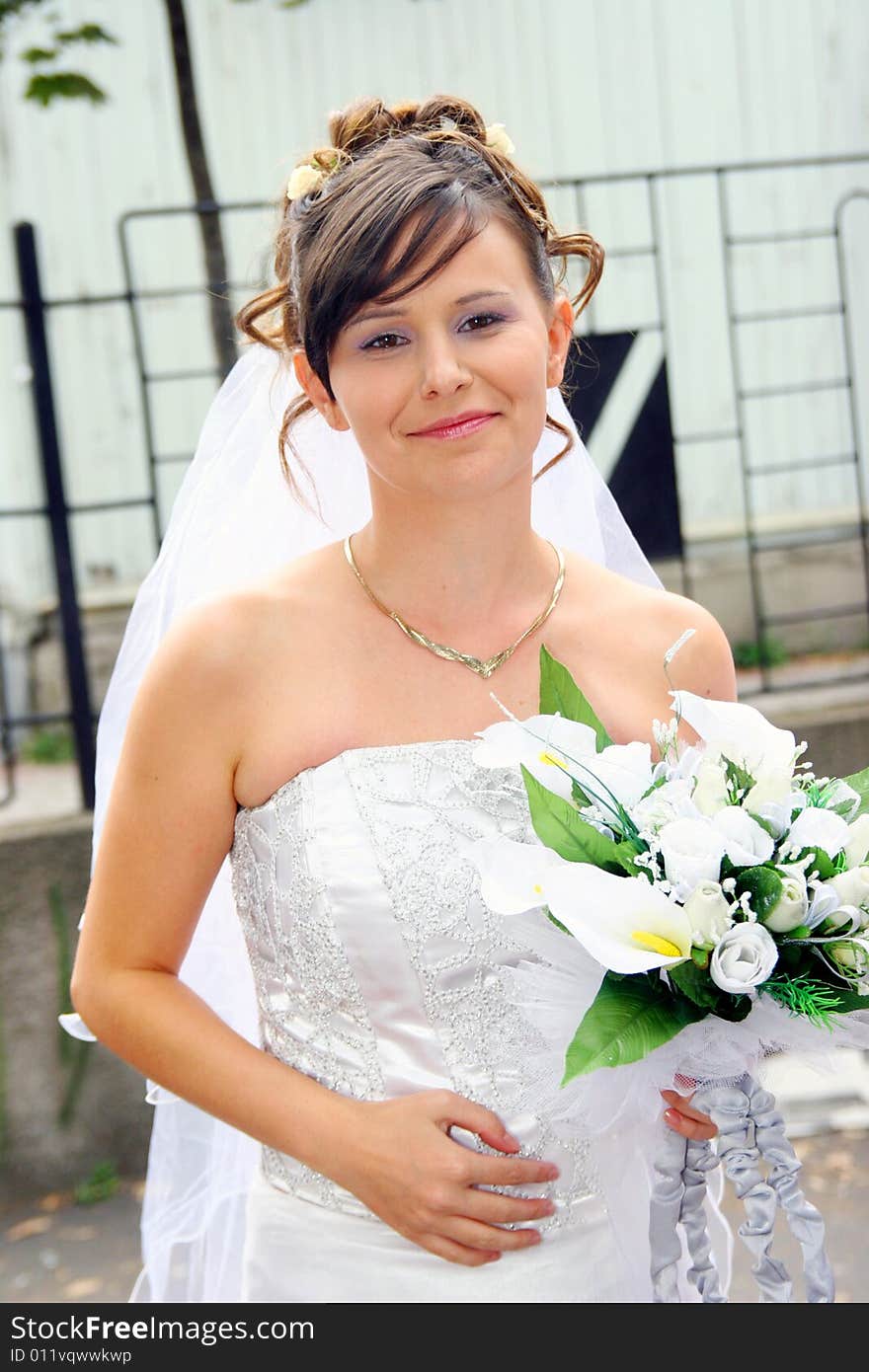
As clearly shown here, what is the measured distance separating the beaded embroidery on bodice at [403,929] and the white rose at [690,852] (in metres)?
0.47

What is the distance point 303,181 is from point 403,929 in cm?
100

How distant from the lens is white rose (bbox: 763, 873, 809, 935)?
1493mm

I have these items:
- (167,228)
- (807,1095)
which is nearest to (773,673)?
(807,1095)

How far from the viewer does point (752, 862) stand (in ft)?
4.97

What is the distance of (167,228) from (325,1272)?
17.1 feet

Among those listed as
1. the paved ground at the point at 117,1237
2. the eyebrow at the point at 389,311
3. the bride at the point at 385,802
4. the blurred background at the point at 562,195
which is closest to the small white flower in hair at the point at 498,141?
the bride at the point at 385,802

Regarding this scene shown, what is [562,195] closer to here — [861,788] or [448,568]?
[448,568]

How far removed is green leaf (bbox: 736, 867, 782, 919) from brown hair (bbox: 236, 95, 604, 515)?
2.81 feet

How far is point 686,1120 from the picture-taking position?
1.71 metres

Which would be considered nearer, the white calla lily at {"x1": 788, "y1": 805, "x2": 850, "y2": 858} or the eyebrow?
the white calla lily at {"x1": 788, "y1": 805, "x2": 850, "y2": 858}

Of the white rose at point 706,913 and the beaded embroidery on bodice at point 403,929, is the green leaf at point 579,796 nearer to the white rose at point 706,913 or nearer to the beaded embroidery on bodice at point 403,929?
the white rose at point 706,913

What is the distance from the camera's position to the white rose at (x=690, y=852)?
1490 millimetres

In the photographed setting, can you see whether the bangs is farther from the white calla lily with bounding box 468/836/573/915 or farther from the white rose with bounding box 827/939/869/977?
the white rose with bounding box 827/939/869/977

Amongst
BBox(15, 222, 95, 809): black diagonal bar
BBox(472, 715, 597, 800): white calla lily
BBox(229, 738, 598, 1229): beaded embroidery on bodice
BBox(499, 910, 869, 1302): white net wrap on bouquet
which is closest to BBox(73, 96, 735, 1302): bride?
BBox(229, 738, 598, 1229): beaded embroidery on bodice
